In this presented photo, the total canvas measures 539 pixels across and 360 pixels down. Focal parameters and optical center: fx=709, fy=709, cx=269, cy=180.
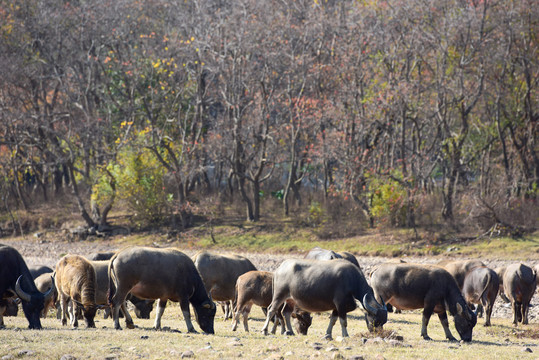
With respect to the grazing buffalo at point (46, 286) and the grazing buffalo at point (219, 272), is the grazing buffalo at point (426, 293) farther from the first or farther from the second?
the grazing buffalo at point (46, 286)

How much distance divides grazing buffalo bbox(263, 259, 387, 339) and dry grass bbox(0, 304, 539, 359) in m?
0.55

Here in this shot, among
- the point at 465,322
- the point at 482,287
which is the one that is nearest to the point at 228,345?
the point at 465,322

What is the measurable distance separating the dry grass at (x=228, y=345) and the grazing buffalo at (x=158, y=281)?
18.8 inches

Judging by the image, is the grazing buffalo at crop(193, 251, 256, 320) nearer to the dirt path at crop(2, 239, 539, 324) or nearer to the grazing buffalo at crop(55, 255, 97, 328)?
the grazing buffalo at crop(55, 255, 97, 328)

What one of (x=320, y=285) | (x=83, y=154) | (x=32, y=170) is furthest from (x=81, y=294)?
(x=32, y=170)

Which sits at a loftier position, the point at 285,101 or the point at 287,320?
the point at 285,101

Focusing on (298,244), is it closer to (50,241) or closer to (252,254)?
(252,254)

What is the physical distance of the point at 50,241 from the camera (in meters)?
43.3

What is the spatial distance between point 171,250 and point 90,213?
33328mm

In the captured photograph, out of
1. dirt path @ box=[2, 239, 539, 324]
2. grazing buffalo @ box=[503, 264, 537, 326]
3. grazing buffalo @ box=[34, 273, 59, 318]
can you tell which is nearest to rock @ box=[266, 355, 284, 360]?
grazing buffalo @ box=[34, 273, 59, 318]

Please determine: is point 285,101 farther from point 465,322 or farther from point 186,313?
point 465,322

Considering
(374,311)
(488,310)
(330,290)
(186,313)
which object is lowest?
(488,310)

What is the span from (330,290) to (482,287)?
744 centimetres

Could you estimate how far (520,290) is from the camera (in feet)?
67.9
